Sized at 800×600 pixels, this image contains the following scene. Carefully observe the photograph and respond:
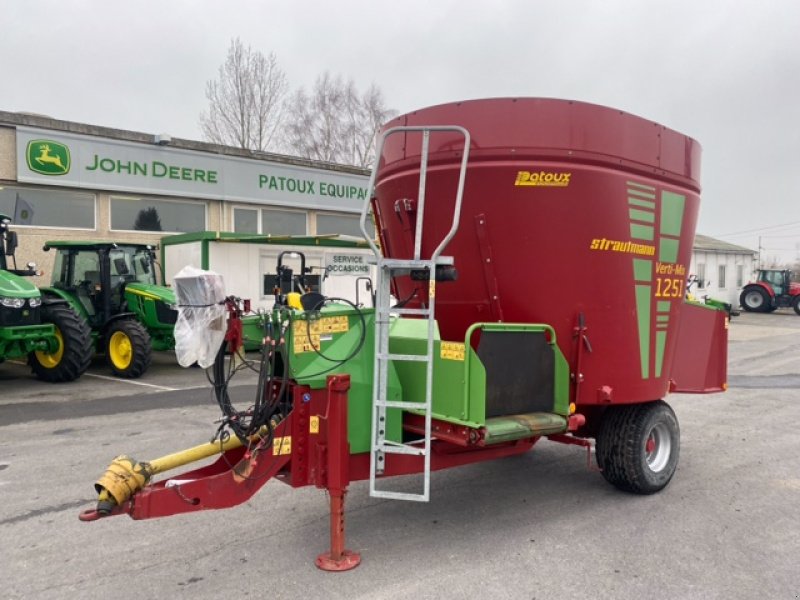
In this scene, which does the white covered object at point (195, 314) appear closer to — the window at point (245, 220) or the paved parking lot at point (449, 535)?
the paved parking lot at point (449, 535)

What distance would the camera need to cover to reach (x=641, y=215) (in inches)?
173

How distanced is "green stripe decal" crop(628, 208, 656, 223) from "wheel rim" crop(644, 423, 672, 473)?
63.4 inches

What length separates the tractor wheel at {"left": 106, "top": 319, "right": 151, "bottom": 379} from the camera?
34.4 feet

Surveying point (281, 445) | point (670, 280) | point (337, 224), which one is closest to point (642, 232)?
point (670, 280)

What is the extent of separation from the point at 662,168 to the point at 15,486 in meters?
5.44

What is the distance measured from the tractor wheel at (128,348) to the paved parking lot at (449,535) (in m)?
3.84

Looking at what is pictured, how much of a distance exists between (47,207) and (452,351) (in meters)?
12.6

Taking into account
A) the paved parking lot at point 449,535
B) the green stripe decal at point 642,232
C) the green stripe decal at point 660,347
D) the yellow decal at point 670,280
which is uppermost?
the green stripe decal at point 642,232

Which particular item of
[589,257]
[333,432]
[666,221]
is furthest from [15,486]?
[666,221]

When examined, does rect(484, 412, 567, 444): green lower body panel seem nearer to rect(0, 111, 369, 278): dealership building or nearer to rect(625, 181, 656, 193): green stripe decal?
rect(625, 181, 656, 193): green stripe decal

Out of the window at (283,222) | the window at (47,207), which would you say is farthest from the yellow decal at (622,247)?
the window at (283,222)

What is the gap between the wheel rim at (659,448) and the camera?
16.3 ft

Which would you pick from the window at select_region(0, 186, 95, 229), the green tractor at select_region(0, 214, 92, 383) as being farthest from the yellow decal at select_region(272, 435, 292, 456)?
the window at select_region(0, 186, 95, 229)

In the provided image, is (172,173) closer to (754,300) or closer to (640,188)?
(640,188)
